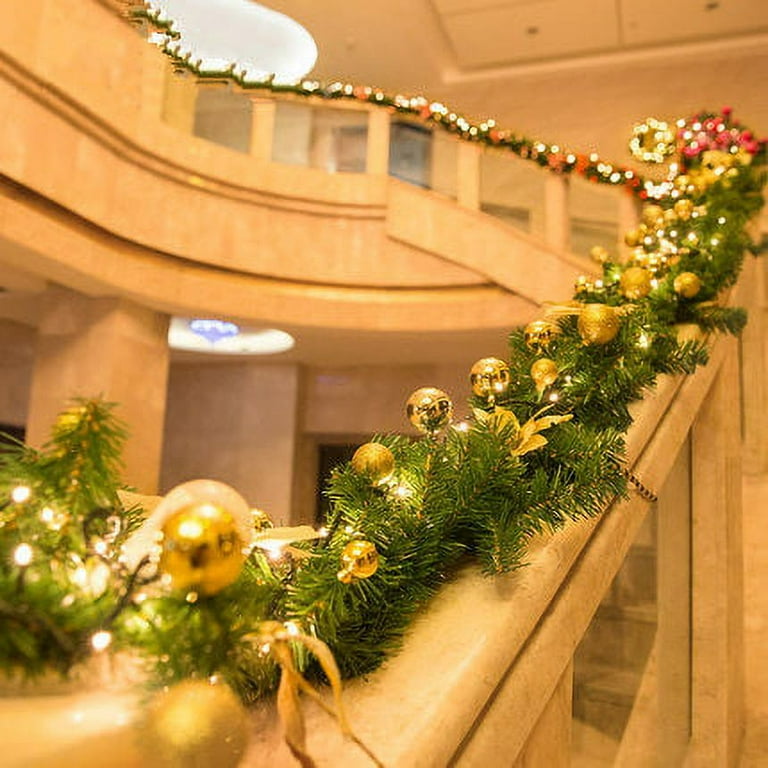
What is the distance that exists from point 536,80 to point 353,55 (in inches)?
110

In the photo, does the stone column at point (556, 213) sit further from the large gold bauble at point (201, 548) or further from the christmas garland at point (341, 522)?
the large gold bauble at point (201, 548)

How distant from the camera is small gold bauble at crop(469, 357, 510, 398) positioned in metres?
1.40

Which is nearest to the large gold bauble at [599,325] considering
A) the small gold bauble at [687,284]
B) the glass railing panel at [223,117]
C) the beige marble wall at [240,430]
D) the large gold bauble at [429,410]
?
the large gold bauble at [429,410]

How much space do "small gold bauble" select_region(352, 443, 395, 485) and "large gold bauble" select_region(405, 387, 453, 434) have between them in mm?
127

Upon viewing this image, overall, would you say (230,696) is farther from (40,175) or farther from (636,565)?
(40,175)

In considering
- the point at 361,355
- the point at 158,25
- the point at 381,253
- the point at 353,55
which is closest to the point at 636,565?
the point at 158,25

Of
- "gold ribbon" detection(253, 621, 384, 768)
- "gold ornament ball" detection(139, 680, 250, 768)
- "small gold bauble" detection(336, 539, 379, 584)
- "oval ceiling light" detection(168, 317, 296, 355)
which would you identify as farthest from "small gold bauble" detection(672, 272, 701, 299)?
"oval ceiling light" detection(168, 317, 296, 355)

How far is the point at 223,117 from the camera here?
23.8 ft

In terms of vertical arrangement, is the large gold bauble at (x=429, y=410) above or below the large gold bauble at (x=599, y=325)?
below

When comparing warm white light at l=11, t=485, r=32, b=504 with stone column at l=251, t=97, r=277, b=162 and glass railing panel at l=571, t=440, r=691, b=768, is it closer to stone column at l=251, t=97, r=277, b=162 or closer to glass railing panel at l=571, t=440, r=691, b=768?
glass railing panel at l=571, t=440, r=691, b=768

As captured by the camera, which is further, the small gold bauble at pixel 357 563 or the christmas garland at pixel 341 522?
the small gold bauble at pixel 357 563

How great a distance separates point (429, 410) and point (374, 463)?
0.55 ft

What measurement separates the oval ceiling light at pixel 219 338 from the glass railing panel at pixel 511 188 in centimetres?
326

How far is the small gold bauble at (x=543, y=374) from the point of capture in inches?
55.6
